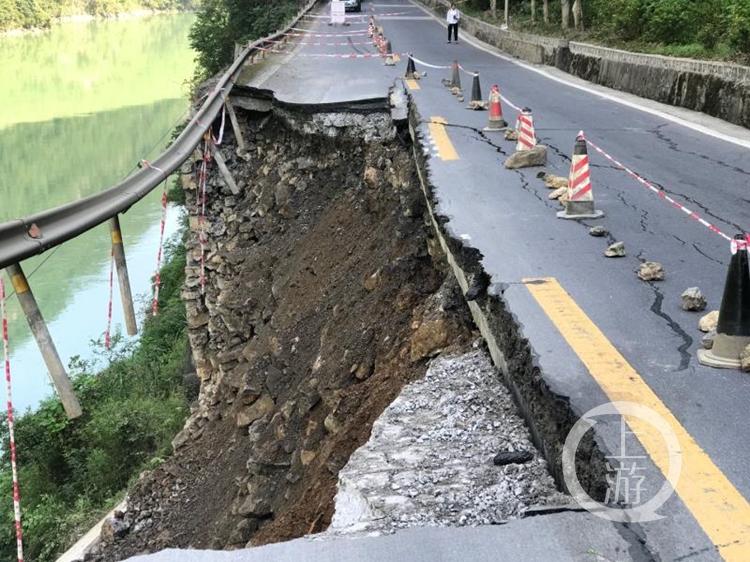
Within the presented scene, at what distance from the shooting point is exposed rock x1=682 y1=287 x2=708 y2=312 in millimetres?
5789

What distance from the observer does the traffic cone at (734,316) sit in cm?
481

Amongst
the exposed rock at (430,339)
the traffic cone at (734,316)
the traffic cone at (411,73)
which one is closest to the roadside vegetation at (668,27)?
the traffic cone at (411,73)

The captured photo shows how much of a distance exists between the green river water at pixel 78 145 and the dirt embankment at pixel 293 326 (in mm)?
3023

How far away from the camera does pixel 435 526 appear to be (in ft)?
12.4

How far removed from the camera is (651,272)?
6.43 metres

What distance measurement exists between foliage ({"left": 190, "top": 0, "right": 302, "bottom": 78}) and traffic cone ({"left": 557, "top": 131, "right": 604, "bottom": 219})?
1231 inches

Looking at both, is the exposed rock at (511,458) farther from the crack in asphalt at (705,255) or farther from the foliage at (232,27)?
the foliage at (232,27)

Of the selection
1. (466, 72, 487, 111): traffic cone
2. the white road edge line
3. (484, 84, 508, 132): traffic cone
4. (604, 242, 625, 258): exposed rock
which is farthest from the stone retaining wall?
(604, 242, 625, 258): exposed rock

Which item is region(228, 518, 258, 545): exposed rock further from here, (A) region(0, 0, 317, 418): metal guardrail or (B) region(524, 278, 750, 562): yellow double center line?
(B) region(524, 278, 750, 562): yellow double center line

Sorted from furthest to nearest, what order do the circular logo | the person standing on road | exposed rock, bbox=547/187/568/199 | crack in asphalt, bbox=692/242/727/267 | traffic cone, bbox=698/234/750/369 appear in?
the person standing on road
exposed rock, bbox=547/187/568/199
crack in asphalt, bbox=692/242/727/267
traffic cone, bbox=698/234/750/369
the circular logo

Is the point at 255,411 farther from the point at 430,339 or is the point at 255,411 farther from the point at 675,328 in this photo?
the point at 675,328

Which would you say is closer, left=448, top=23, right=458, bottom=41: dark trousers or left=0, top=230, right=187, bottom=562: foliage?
left=0, top=230, right=187, bottom=562: foliage

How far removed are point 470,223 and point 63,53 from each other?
87.7 metres

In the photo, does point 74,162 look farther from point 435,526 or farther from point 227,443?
point 435,526
